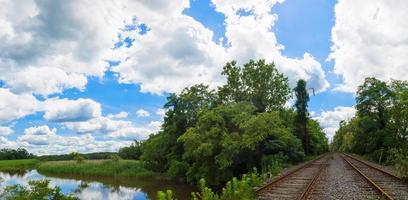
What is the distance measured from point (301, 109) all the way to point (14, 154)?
12375cm

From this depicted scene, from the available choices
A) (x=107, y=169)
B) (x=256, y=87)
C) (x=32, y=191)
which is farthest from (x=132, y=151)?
(x=32, y=191)

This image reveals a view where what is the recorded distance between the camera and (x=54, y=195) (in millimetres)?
12852

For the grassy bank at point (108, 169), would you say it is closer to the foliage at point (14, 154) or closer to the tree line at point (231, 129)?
the tree line at point (231, 129)

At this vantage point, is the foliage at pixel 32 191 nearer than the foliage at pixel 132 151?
Yes

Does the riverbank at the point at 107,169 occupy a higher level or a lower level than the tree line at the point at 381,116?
lower

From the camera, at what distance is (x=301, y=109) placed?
66.1 meters

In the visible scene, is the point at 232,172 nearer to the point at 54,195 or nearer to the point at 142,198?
the point at 142,198

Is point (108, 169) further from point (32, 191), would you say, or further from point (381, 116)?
point (32, 191)

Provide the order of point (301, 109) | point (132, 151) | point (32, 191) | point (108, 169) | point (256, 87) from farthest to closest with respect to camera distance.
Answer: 1. point (132, 151)
2. point (301, 109)
3. point (108, 169)
4. point (256, 87)
5. point (32, 191)

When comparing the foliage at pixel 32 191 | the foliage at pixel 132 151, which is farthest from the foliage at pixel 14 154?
the foliage at pixel 32 191

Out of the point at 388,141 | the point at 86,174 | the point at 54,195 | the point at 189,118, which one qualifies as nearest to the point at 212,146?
the point at 189,118

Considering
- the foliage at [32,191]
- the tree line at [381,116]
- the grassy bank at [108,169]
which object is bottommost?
the foliage at [32,191]

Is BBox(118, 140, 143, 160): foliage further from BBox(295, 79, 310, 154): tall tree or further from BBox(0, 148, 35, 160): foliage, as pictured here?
BBox(0, 148, 35, 160): foliage

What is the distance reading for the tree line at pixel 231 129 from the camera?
113ft
